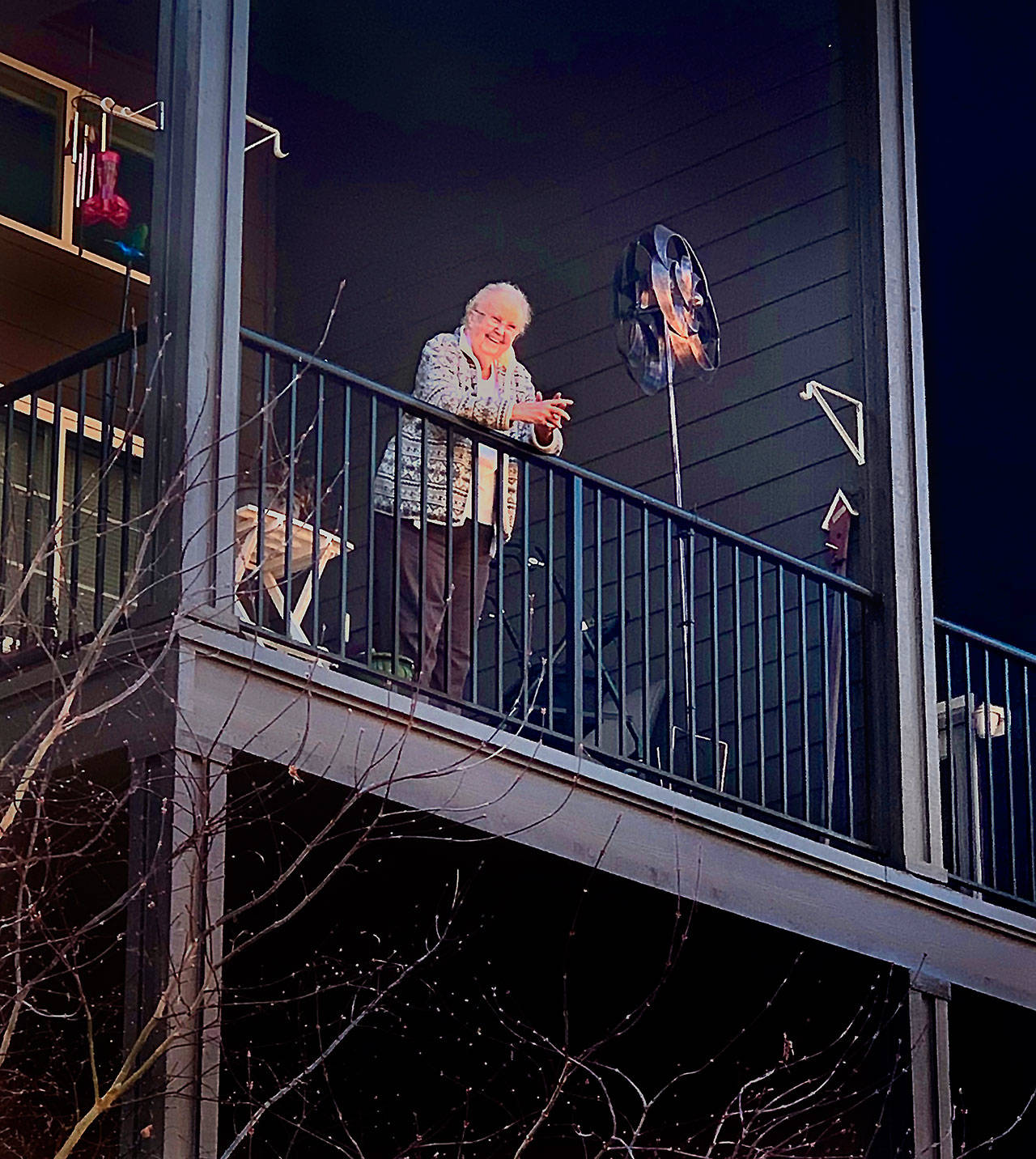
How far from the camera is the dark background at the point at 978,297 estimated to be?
36.2ft

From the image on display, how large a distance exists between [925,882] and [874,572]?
113 cm

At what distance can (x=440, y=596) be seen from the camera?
816 cm

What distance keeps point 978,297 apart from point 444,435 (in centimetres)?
372

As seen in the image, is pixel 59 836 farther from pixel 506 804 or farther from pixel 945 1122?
pixel 945 1122

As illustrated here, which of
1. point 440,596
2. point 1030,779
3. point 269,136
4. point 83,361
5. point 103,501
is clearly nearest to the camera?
point 103,501

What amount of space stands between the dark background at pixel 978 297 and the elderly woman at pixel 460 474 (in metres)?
3.06

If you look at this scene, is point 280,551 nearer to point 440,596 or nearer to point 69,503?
point 69,503

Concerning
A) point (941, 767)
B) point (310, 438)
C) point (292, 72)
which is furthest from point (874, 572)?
point (292, 72)

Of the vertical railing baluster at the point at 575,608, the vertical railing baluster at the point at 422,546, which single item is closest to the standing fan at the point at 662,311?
the vertical railing baluster at the point at 575,608

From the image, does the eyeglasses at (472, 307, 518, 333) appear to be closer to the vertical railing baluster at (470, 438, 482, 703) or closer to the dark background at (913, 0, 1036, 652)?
the vertical railing baluster at (470, 438, 482, 703)

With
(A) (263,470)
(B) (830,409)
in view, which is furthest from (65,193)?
(A) (263,470)

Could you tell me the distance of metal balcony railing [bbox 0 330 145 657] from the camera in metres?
6.76

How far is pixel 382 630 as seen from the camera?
11.1 m

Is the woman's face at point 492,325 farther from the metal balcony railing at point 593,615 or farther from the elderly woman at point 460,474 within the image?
the metal balcony railing at point 593,615
